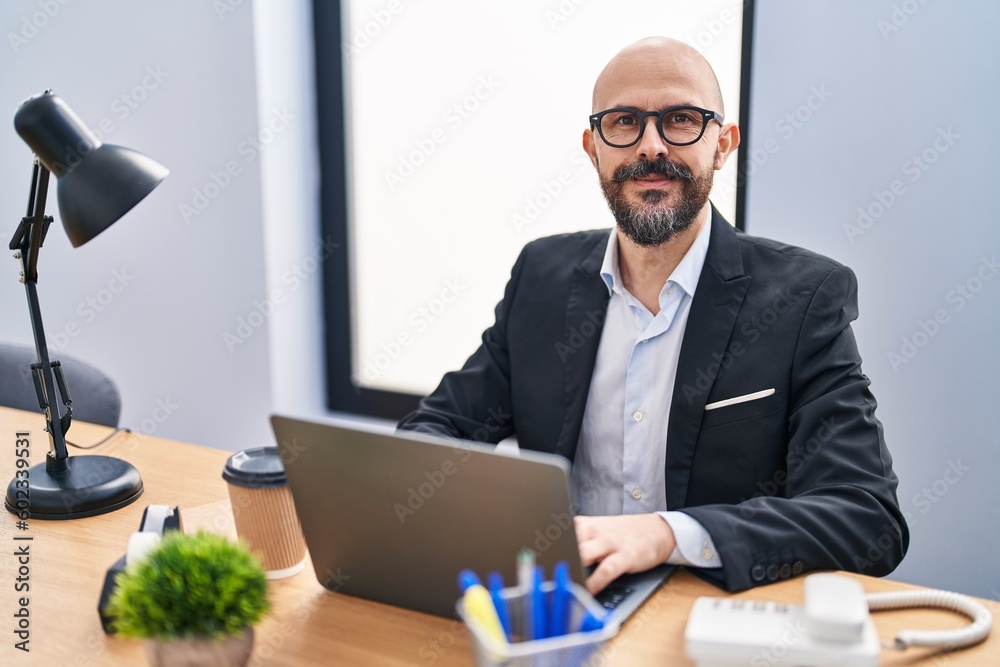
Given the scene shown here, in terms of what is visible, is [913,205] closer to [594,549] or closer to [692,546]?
[692,546]

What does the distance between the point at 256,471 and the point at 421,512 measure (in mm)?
261

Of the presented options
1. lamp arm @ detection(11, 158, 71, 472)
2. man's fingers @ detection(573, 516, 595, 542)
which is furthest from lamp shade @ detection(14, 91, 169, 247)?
man's fingers @ detection(573, 516, 595, 542)

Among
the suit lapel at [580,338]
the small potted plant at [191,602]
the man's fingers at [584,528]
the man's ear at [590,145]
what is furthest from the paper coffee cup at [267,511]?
the man's ear at [590,145]

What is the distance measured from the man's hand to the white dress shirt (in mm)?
398

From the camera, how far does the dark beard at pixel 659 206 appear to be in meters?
1.51

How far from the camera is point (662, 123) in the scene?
150 centimetres

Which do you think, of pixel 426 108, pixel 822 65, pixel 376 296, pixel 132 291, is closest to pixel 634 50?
pixel 822 65

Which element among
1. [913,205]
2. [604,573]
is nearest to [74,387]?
[604,573]

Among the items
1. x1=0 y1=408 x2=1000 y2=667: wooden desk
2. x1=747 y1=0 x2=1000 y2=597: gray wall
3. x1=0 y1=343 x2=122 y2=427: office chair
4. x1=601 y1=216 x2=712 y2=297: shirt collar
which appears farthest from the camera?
x1=0 y1=343 x2=122 y2=427: office chair

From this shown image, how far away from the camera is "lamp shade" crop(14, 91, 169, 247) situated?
3.79 feet

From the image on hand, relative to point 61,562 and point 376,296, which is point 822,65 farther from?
point 61,562

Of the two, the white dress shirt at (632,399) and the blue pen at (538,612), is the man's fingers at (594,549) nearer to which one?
the blue pen at (538,612)

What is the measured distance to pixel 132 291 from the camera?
2.87 metres

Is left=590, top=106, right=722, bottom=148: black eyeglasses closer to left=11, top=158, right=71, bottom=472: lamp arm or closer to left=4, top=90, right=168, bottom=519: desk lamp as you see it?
left=4, top=90, right=168, bottom=519: desk lamp
